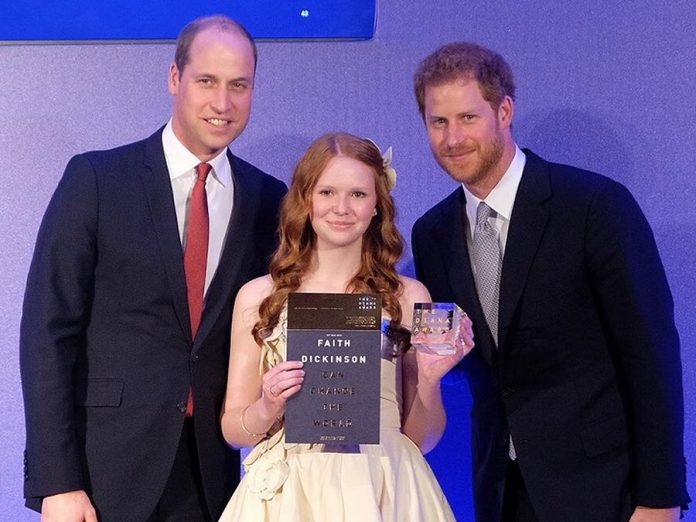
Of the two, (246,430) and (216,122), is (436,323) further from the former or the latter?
(216,122)

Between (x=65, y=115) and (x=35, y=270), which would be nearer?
(x=35, y=270)

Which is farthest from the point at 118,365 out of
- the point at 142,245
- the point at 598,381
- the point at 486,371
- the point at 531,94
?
the point at 531,94

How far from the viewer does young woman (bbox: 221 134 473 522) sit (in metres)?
2.34

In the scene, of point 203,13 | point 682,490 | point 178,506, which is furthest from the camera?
point 203,13

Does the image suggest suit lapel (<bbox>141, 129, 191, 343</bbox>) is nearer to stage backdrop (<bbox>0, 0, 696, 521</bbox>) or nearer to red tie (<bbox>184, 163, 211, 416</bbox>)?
red tie (<bbox>184, 163, 211, 416</bbox>)

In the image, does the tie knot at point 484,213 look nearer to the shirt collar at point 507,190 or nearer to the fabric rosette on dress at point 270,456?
the shirt collar at point 507,190

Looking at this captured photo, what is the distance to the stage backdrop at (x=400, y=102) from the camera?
3385 mm

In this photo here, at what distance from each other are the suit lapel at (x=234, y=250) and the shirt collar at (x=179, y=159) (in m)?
0.08

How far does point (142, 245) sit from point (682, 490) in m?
1.56

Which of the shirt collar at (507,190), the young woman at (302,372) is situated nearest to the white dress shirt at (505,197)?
the shirt collar at (507,190)

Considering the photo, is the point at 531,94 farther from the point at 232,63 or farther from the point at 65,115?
the point at 65,115

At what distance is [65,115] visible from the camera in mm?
3395

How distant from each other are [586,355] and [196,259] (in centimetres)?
110

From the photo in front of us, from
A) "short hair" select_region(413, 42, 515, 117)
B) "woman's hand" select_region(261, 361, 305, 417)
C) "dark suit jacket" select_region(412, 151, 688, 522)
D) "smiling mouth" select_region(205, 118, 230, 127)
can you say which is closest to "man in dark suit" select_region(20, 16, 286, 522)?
"smiling mouth" select_region(205, 118, 230, 127)
